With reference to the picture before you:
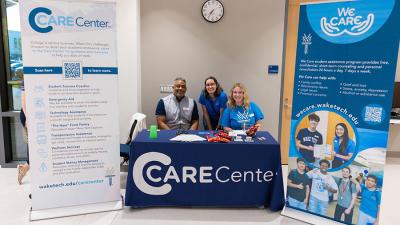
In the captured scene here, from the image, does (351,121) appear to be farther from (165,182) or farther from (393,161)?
(393,161)

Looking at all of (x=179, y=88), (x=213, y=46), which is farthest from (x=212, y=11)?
(x=179, y=88)

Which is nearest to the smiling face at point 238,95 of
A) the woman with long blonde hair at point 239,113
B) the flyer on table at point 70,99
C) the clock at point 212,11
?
the woman with long blonde hair at point 239,113

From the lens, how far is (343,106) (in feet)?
8.43

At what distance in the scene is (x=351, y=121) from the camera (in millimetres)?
2541

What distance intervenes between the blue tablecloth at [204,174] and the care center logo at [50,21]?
120 cm

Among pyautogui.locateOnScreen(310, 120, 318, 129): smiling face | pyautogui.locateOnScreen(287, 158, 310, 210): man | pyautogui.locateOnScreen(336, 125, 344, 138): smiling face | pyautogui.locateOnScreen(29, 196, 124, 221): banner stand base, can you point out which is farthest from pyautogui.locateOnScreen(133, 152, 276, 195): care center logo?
pyautogui.locateOnScreen(336, 125, 344, 138): smiling face

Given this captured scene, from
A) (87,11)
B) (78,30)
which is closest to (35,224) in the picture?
(78,30)

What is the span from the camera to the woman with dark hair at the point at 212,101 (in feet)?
13.4

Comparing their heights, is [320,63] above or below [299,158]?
above

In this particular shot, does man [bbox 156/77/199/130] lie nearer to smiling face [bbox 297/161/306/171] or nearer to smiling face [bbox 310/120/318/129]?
smiling face [bbox 297/161/306/171]

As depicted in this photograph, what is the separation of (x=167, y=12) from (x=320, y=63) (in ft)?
7.95

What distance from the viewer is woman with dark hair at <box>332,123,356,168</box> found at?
2559 mm

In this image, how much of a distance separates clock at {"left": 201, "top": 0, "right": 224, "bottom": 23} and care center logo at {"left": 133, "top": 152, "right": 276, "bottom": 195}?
226cm

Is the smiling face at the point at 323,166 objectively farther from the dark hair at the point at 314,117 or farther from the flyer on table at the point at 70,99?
the flyer on table at the point at 70,99
